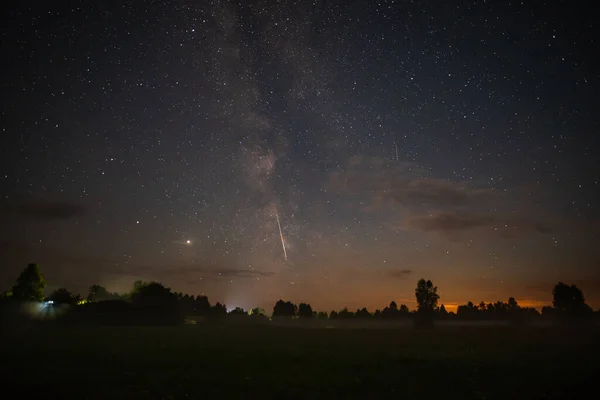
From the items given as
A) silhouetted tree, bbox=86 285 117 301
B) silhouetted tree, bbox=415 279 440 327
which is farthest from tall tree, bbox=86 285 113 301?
silhouetted tree, bbox=415 279 440 327

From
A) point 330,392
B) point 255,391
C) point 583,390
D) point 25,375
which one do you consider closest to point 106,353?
point 25,375

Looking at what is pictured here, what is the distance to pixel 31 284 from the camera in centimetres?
8712

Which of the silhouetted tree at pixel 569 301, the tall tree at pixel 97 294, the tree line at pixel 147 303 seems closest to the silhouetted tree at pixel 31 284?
the tree line at pixel 147 303

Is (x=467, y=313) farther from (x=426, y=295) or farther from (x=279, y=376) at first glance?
(x=279, y=376)

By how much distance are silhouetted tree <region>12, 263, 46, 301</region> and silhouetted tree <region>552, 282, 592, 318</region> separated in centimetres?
14831

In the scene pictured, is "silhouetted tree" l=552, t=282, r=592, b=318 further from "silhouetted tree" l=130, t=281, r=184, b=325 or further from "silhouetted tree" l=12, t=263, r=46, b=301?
"silhouetted tree" l=12, t=263, r=46, b=301

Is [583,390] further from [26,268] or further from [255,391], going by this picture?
[26,268]

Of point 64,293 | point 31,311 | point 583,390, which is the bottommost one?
point 583,390

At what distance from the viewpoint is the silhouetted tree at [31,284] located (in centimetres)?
8566

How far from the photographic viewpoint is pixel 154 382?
50.7 feet

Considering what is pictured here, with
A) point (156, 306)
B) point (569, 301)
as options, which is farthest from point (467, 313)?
point (156, 306)

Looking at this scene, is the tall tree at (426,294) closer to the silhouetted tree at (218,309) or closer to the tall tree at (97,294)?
the silhouetted tree at (218,309)

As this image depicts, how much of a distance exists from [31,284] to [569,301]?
15390cm

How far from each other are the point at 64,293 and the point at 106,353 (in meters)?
92.7
